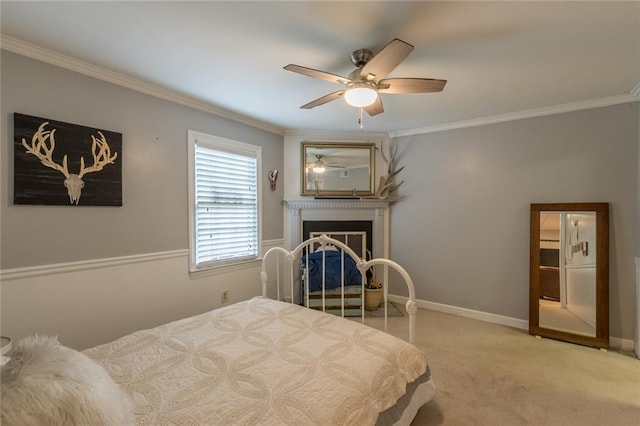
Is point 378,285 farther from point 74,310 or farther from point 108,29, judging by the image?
point 108,29

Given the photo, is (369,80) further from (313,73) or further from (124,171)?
(124,171)

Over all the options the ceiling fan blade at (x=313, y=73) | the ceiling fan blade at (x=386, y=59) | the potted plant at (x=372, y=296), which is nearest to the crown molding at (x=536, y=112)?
the potted plant at (x=372, y=296)

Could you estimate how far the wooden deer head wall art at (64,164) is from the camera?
1.88 m

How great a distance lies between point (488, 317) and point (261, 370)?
302cm

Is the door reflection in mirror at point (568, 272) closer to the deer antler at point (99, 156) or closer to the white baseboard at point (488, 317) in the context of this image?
the white baseboard at point (488, 317)

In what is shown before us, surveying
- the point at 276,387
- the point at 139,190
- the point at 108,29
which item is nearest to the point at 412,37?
the point at 108,29

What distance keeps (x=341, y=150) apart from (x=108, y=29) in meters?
2.73

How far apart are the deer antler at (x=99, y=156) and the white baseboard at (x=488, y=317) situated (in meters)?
3.60

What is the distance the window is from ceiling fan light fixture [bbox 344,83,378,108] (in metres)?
1.75

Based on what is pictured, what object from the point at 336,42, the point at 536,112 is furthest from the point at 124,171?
the point at 536,112

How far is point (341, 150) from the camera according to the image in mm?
3988

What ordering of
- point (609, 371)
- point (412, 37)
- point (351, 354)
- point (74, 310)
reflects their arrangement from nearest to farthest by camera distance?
point (351, 354) < point (412, 37) < point (74, 310) < point (609, 371)

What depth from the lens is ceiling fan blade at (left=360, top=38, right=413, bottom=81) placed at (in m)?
1.46

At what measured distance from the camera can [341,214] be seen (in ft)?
13.1
